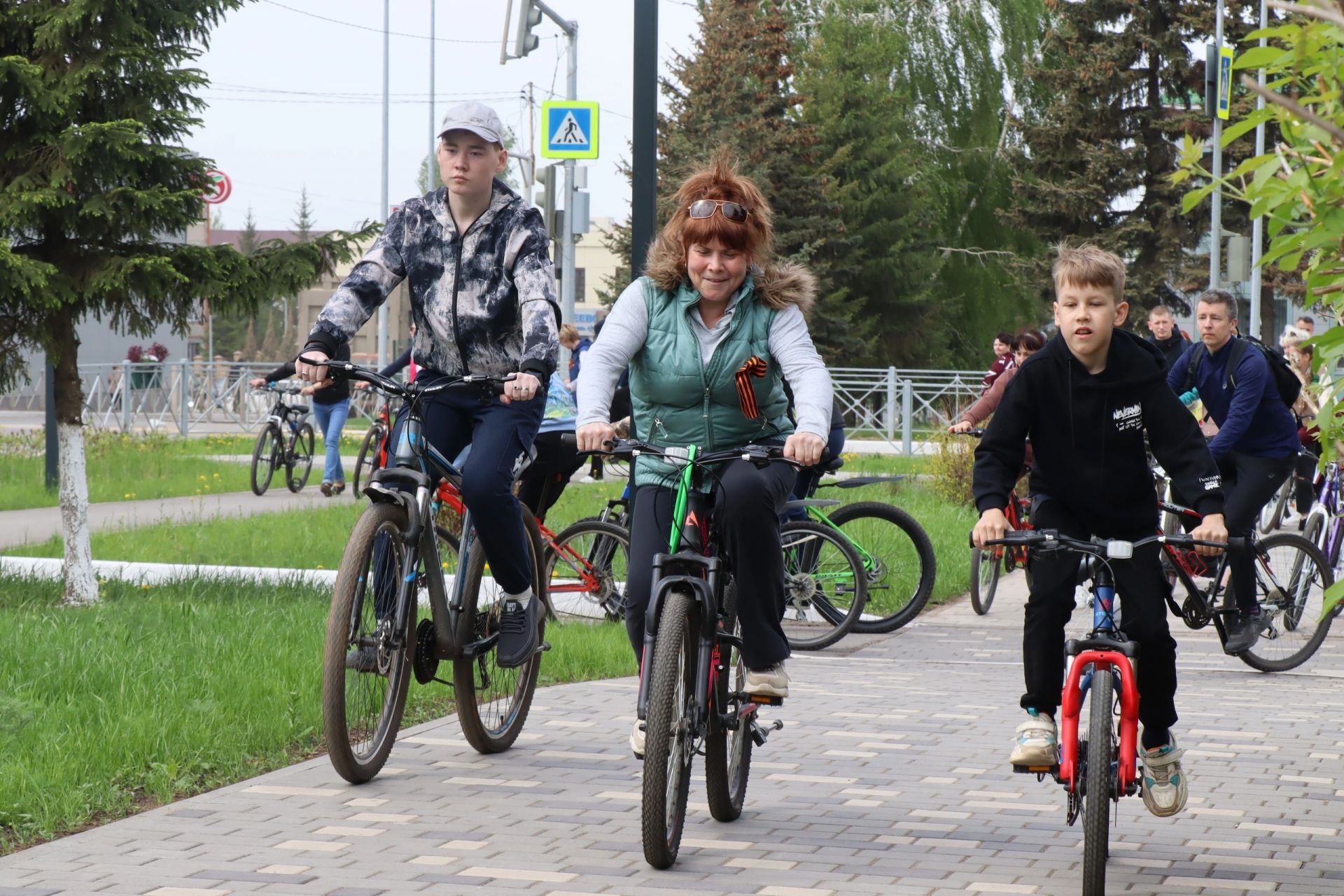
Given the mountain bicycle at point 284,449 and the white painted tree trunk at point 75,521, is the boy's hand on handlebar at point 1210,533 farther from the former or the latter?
the mountain bicycle at point 284,449

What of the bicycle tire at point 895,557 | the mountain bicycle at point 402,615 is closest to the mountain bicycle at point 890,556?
the bicycle tire at point 895,557

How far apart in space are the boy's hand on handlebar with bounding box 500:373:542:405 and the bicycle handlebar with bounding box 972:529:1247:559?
1.67 m

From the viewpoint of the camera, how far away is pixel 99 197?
28.9ft

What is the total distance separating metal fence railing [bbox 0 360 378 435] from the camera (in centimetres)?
3162

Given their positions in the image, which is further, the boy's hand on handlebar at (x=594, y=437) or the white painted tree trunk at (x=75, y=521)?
the white painted tree trunk at (x=75, y=521)

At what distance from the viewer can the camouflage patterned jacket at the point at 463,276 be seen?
232 inches

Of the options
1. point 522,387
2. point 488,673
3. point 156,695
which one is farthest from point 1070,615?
point 156,695

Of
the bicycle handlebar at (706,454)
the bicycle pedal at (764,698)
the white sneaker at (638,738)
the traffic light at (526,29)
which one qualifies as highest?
the traffic light at (526,29)

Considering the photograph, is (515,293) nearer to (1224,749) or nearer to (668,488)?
(668,488)

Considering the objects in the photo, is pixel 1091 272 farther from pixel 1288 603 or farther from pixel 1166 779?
pixel 1288 603

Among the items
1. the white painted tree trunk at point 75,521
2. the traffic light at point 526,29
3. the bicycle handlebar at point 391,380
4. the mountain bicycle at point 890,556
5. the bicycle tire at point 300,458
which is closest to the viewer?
the bicycle handlebar at point 391,380

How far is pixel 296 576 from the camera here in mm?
10391

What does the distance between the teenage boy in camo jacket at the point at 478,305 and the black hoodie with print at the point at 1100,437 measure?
1675mm

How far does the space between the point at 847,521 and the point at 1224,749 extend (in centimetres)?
381
